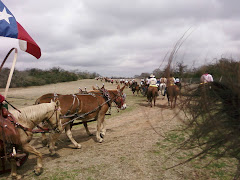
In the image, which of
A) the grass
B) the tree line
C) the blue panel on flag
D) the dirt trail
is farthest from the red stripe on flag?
the tree line

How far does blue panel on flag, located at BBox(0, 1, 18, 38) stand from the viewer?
4430mm

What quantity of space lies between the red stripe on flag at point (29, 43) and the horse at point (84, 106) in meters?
1.45

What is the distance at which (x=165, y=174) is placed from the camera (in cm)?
401

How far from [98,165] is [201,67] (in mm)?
3657

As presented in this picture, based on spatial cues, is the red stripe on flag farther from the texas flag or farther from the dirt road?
the dirt road

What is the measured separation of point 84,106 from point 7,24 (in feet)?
10.6

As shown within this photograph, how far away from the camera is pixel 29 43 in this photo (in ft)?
17.4

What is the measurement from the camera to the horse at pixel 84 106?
5.43m

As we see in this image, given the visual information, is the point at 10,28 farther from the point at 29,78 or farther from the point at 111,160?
the point at 29,78

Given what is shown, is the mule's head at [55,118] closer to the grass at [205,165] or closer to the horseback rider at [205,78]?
the grass at [205,165]

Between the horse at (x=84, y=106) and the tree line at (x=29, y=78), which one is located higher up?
the tree line at (x=29, y=78)

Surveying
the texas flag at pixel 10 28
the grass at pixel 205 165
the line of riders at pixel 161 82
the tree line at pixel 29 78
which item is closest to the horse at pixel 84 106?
the texas flag at pixel 10 28

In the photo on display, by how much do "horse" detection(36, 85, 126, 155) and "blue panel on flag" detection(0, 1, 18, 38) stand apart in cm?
219

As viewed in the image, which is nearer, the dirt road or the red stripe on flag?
the dirt road
